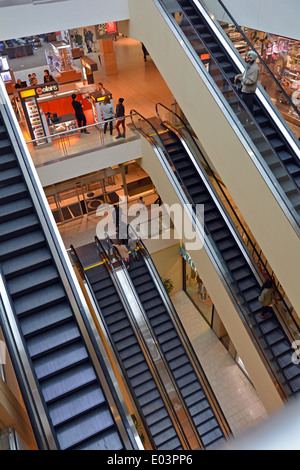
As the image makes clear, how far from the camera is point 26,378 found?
202 inches

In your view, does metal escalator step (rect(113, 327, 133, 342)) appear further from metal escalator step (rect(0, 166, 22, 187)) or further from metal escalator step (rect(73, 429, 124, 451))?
metal escalator step (rect(0, 166, 22, 187))

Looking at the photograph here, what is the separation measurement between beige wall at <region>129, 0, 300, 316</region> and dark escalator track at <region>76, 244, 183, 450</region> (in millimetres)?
5059

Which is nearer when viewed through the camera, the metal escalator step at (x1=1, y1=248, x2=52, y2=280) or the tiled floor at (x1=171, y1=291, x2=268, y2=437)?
the metal escalator step at (x1=1, y1=248, x2=52, y2=280)

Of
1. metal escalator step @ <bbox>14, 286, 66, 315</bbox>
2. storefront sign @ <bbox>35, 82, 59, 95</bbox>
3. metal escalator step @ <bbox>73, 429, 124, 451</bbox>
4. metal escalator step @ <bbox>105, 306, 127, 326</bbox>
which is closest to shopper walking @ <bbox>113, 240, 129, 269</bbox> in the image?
metal escalator step @ <bbox>105, 306, 127, 326</bbox>

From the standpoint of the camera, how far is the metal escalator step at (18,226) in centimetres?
637

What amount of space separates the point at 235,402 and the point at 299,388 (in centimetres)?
429

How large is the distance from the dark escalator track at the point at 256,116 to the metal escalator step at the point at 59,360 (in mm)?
4683

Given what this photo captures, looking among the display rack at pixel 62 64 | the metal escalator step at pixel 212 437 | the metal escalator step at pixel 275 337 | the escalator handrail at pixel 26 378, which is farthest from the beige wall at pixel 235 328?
the display rack at pixel 62 64

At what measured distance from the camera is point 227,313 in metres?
10.1

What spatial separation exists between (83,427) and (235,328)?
5.67 m

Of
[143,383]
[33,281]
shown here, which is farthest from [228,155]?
[143,383]

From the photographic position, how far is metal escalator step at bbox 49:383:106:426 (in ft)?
17.2
